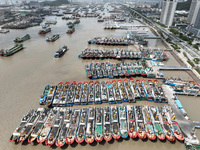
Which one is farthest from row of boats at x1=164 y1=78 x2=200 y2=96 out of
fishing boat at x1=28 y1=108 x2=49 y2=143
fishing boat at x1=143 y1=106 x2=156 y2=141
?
fishing boat at x1=28 y1=108 x2=49 y2=143

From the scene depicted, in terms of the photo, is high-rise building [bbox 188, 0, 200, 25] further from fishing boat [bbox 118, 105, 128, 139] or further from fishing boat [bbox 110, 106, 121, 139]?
fishing boat [bbox 110, 106, 121, 139]

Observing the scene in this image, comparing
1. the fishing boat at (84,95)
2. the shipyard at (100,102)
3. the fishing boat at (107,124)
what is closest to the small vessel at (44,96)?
the shipyard at (100,102)

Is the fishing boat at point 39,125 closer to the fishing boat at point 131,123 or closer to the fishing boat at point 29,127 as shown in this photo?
the fishing boat at point 29,127

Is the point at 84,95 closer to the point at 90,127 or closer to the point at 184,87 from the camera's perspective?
the point at 90,127

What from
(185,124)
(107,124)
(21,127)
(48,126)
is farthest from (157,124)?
(21,127)

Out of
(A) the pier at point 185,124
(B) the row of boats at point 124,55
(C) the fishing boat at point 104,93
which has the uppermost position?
(B) the row of boats at point 124,55

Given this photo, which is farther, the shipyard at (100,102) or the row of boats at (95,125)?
the shipyard at (100,102)

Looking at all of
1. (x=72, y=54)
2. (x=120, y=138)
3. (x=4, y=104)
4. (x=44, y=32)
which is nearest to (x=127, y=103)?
(x=120, y=138)
